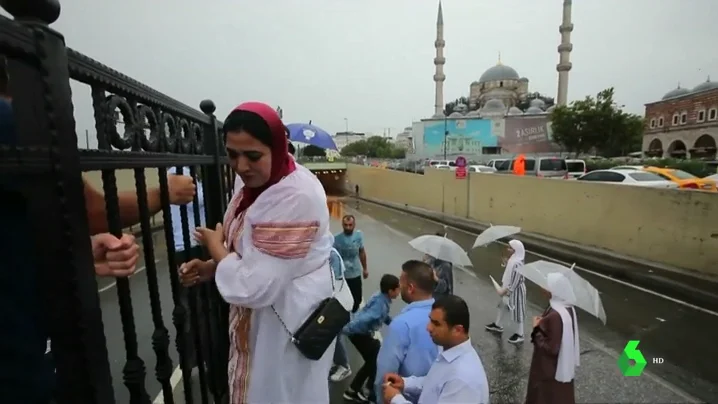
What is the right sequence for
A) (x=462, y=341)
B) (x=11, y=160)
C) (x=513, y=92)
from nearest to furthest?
(x=11, y=160) → (x=462, y=341) → (x=513, y=92)

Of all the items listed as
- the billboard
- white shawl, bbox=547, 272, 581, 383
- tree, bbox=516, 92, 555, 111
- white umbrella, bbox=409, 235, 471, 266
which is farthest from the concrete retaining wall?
tree, bbox=516, 92, 555, 111

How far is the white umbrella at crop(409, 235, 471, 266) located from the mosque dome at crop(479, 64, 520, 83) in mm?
75209

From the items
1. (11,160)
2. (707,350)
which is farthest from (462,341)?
(707,350)

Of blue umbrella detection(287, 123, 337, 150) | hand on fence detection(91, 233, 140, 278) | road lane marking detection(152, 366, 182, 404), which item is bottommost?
road lane marking detection(152, 366, 182, 404)

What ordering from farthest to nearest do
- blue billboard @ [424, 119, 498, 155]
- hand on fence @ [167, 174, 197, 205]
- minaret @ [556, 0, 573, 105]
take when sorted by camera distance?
blue billboard @ [424, 119, 498, 155]
minaret @ [556, 0, 573, 105]
hand on fence @ [167, 174, 197, 205]

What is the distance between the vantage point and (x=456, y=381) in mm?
2146

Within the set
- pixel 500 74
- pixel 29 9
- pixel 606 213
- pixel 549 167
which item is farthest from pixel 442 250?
pixel 500 74

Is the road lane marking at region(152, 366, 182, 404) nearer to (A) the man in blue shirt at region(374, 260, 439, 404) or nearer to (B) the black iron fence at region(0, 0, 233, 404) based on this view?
(A) the man in blue shirt at region(374, 260, 439, 404)

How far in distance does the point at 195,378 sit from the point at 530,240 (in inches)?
379

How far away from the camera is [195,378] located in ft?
12.8

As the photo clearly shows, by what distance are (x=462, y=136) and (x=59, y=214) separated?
5727cm

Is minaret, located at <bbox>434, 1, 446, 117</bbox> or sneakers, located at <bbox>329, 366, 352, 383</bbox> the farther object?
minaret, located at <bbox>434, 1, 446, 117</bbox>

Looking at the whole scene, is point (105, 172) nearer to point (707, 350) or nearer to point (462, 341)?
point (462, 341)
